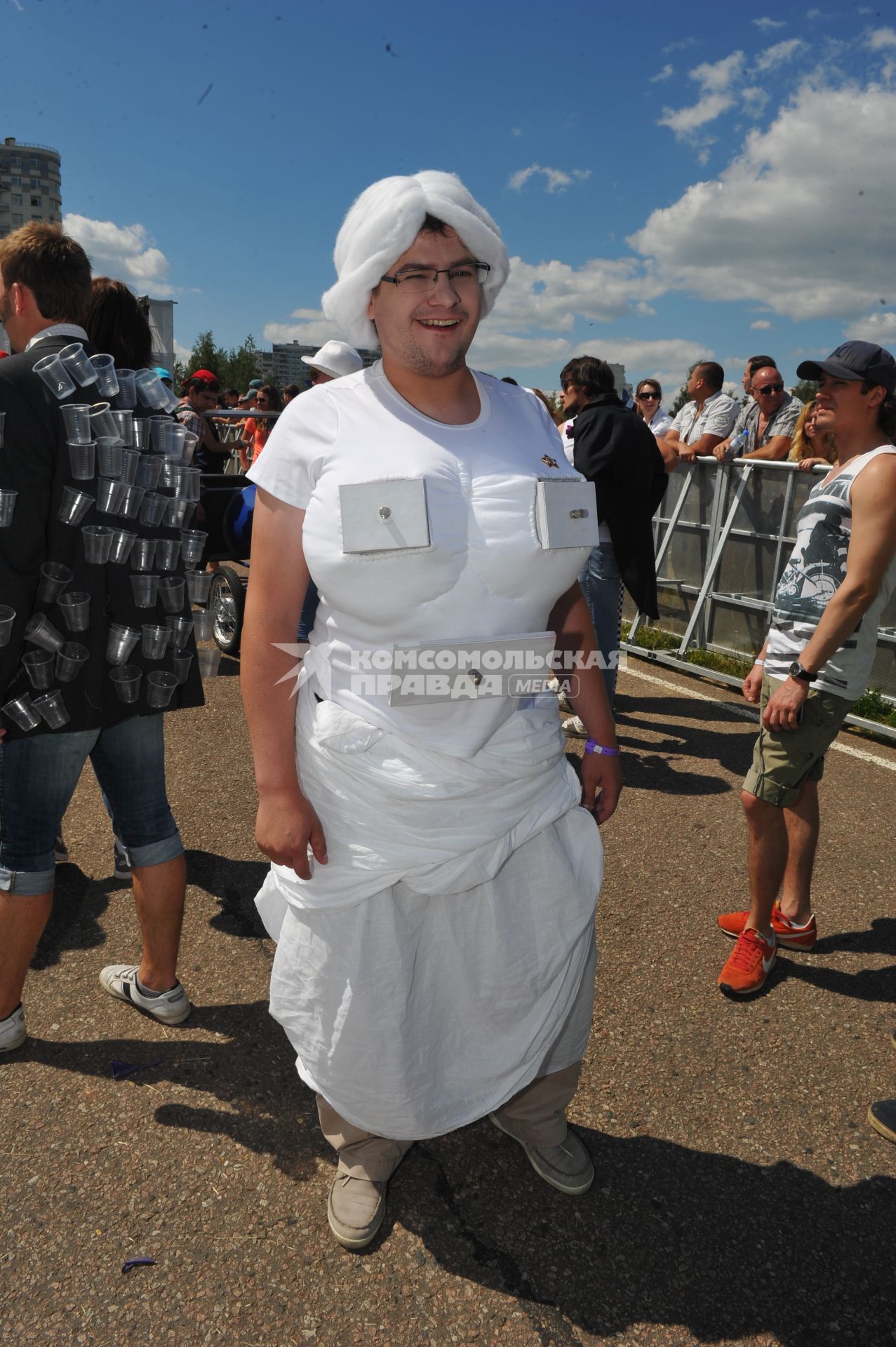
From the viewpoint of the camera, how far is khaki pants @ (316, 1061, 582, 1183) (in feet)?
7.26

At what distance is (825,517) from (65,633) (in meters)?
2.44

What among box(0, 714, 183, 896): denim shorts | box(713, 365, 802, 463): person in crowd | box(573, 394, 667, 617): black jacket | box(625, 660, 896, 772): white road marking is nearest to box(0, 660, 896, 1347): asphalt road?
box(0, 714, 183, 896): denim shorts

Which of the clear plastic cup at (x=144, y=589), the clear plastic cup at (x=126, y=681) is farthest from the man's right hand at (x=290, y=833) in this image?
the clear plastic cup at (x=144, y=589)

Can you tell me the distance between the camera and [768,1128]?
2521 mm

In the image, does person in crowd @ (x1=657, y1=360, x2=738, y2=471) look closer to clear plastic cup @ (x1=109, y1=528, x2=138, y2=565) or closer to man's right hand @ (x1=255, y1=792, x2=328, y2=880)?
clear plastic cup @ (x1=109, y1=528, x2=138, y2=565)

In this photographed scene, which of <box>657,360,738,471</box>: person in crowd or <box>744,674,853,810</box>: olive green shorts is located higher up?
<box>657,360,738,471</box>: person in crowd

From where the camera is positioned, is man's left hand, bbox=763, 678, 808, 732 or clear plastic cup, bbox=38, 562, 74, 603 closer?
clear plastic cup, bbox=38, 562, 74, 603

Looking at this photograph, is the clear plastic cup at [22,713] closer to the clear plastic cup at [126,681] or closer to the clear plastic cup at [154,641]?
the clear plastic cup at [126,681]

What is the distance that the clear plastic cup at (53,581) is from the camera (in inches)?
93.7

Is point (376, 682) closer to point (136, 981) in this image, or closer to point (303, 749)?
point (303, 749)

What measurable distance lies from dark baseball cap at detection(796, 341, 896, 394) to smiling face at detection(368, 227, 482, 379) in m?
1.70

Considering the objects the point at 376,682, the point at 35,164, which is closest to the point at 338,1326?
the point at 376,682

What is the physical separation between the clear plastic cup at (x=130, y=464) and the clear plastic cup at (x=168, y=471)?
8cm

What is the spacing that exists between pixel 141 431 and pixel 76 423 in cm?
21
